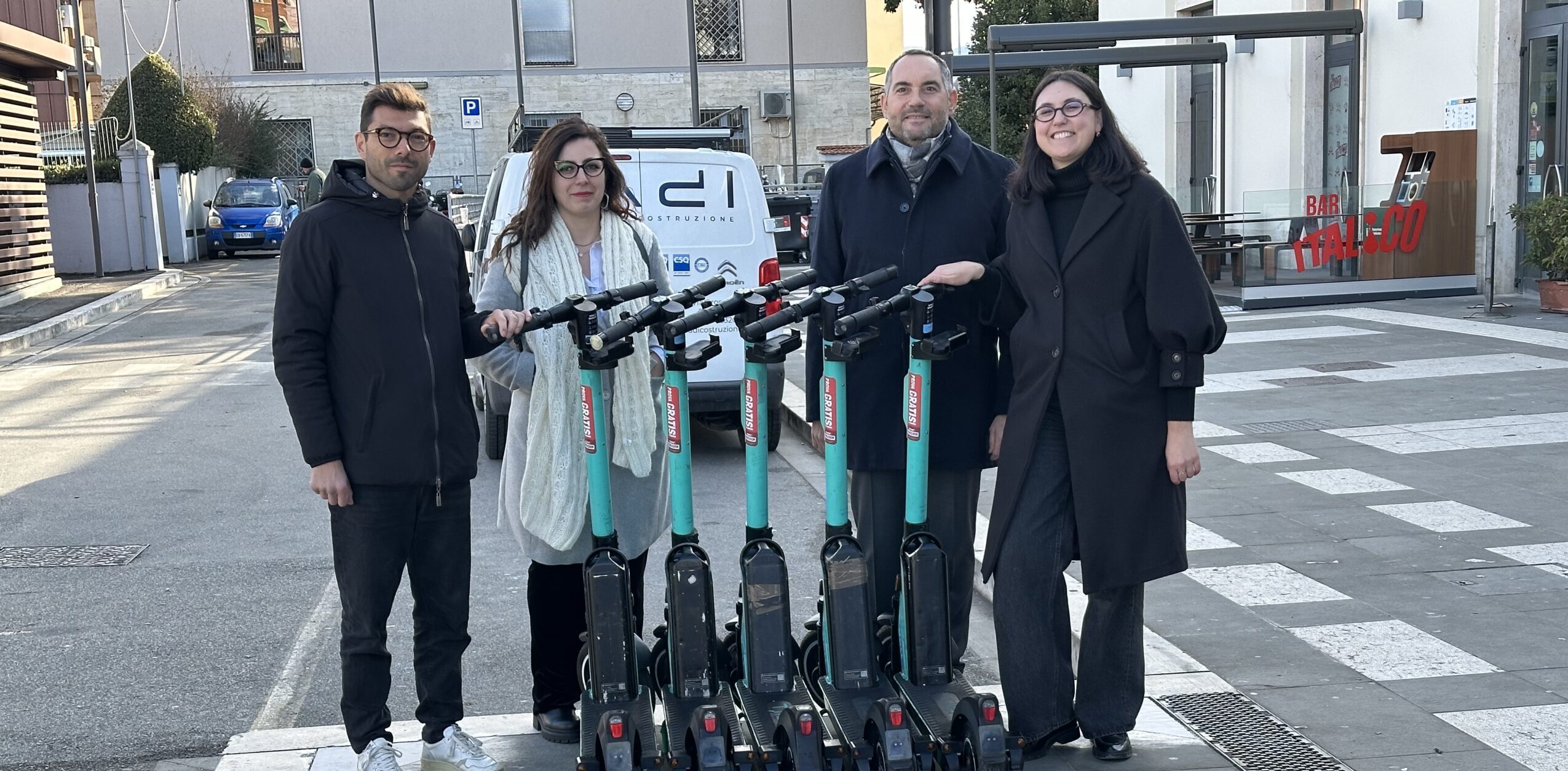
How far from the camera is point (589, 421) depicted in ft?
13.1

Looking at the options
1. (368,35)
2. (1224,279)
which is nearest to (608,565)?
(1224,279)

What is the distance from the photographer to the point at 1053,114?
3928 millimetres

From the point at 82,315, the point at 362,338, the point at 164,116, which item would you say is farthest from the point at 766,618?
the point at 164,116

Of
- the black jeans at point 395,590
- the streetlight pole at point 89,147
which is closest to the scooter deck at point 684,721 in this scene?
the black jeans at point 395,590

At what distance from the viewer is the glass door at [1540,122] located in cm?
1583

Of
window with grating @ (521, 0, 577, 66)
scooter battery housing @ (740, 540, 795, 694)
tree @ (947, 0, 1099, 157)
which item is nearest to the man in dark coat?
scooter battery housing @ (740, 540, 795, 694)

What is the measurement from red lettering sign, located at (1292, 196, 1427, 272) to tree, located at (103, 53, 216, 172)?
25331 mm

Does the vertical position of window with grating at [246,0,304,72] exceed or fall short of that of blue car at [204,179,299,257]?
it exceeds it

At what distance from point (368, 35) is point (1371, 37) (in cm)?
3697

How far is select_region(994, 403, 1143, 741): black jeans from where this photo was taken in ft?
13.3

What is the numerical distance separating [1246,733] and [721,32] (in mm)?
48257

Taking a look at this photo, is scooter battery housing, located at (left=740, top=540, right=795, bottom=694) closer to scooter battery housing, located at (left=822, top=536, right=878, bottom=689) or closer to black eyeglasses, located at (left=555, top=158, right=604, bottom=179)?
scooter battery housing, located at (left=822, top=536, right=878, bottom=689)

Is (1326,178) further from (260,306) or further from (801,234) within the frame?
(260,306)

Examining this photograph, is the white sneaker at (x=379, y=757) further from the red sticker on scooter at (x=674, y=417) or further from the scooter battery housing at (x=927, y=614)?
the scooter battery housing at (x=927, y=614)
